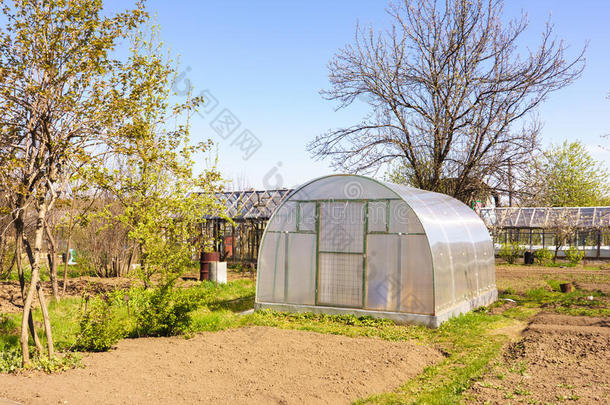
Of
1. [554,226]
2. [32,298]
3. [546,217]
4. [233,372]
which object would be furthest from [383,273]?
[546,217]

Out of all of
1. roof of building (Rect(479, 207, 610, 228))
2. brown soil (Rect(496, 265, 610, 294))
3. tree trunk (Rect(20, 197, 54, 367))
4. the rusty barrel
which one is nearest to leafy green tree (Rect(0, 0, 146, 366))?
tree trunk (Rect(20, 197, 54, 367))

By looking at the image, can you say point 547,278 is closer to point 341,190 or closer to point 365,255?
point 365,255

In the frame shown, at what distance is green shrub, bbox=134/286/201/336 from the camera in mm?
8203

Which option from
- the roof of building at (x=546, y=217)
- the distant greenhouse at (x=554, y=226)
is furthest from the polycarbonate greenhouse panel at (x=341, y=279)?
the roof of building at (x=546, y=217)

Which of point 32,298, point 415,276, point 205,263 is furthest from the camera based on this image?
point 205,263

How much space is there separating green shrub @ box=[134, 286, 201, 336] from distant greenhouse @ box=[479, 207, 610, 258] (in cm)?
2363

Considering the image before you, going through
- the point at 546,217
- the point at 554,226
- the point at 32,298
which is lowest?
the point at 32,298

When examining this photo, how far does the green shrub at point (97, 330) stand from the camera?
7.04 m

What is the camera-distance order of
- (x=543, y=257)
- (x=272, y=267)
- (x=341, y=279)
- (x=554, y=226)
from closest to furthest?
(x=341, y=279), (x=272, y=267), (x=543, y=257), (x=554, y=226)

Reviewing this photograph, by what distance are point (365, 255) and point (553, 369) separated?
420 cm

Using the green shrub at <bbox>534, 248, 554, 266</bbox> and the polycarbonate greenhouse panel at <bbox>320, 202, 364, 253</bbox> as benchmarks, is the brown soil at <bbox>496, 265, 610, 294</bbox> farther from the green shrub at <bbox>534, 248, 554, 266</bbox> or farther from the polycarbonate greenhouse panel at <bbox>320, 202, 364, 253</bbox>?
the polycarbonate greenhouse panel at <bbox>320, 202, 364, 253</bbox>

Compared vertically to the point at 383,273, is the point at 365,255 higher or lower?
higher

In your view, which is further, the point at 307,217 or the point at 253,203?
the point at 253,203

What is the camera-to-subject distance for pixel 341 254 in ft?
→ 34.2
